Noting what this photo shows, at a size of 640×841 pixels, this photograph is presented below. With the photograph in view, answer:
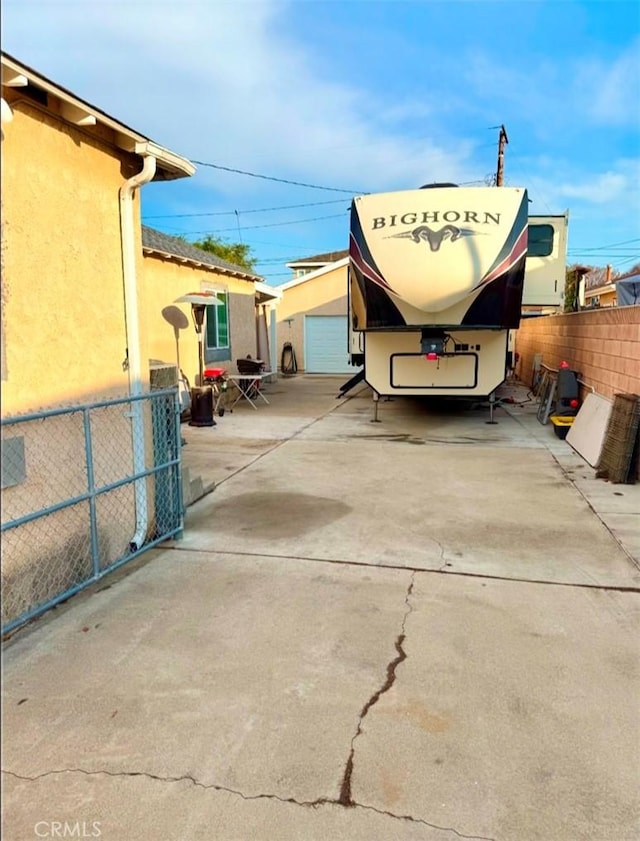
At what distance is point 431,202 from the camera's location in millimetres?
7734

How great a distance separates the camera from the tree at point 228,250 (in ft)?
113

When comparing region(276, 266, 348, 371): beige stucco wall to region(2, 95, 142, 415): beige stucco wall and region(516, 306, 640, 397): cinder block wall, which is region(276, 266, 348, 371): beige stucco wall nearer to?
region(516, 306, 640, 397): cinder block wall

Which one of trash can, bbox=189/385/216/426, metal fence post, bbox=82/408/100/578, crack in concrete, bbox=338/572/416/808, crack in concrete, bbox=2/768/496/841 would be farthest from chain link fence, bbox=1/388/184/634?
trash can, bbox=189/385/216/426

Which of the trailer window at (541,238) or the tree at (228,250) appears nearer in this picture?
the trailer window at (541,238)

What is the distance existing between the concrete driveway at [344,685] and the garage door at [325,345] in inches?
638

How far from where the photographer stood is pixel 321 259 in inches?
1136

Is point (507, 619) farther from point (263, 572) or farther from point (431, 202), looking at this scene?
point (431, 202)

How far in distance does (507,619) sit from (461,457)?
13.7ft

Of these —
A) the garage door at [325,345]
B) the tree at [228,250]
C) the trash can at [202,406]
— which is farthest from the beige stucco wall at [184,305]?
the tree at [228,250]

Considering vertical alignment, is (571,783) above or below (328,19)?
below

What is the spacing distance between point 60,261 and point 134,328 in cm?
82

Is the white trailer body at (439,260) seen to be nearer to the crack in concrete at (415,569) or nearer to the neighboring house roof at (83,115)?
the neighboring house roof at (83,115)

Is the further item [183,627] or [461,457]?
[461,457]

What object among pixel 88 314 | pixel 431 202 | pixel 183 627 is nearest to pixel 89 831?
pixel 183 627
